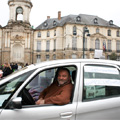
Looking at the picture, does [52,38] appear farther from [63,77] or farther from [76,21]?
Answer: [63,77]

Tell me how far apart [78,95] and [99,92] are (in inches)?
14.3

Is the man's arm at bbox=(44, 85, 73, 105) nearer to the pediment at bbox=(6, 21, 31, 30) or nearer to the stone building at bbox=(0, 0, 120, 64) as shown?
the stone building at bbox=(0, 0, 120, 64)

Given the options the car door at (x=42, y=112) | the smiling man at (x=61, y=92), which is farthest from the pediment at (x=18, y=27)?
the car door at (x=42, y=112)

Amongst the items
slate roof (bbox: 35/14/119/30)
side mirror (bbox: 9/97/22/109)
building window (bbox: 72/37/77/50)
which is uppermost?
slate roof (bbox: 35/14/119/30)

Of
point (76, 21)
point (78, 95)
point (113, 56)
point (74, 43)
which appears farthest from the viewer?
point (76, 21)

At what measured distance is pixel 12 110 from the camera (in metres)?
2.09

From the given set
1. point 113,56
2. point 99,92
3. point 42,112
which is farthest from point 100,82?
point 113,56

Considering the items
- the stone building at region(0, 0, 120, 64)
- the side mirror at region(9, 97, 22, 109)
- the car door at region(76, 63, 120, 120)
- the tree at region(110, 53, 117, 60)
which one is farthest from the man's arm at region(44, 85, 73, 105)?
the tree at region(110, 53, 117, 60)

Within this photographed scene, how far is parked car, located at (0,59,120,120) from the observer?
6.93 feet

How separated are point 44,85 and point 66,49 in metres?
39.8

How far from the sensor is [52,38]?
4816 cm

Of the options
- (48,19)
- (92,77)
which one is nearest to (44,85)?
(92,77)

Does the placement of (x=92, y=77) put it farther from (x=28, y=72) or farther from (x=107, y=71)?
(x=28, y=72)

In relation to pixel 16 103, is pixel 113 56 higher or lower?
higher
